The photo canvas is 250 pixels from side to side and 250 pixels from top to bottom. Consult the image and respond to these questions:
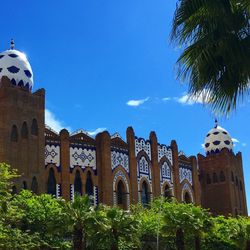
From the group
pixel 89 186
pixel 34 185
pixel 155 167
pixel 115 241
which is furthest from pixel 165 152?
pixel 115 241

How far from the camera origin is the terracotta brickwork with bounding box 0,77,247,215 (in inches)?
1459

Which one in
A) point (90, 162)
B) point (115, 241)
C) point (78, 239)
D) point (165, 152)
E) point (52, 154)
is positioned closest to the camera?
point (78, 239)

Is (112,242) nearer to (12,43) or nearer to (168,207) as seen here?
(168,207)

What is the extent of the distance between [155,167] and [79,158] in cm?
849

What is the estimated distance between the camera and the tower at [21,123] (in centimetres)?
3638

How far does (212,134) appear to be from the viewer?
58094mm

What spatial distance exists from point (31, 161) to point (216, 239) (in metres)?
13.8

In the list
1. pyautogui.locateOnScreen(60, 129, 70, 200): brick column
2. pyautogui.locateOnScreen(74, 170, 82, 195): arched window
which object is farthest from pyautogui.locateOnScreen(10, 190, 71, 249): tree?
pyautogui.locateOnScreen(74, 170, 82, 195): arched window

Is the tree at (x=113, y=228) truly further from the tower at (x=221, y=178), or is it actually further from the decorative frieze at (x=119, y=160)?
the tower at (x=221, y=178)

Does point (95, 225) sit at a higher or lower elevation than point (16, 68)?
lower

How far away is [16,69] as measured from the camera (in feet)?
128

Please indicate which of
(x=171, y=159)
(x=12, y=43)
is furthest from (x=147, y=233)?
(x=12, y=43)

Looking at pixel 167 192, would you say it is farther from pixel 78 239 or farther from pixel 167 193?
pixel 78 239

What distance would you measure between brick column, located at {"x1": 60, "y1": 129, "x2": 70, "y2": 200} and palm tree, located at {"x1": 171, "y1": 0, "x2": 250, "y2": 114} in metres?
31.9
